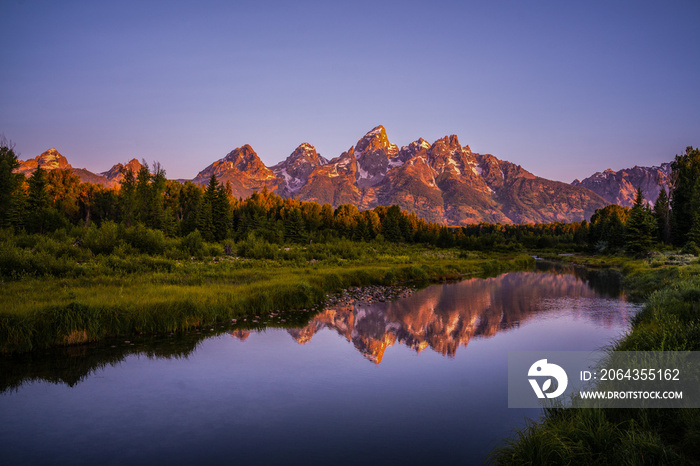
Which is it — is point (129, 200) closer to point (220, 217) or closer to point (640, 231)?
point (220, 217)

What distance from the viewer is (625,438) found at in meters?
6.59

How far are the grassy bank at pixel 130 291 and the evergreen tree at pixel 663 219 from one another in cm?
5837

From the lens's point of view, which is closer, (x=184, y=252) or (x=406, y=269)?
(x=184, y=252)

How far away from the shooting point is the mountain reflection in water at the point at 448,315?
57.2ft

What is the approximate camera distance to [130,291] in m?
18.4

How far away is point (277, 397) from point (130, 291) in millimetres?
11252

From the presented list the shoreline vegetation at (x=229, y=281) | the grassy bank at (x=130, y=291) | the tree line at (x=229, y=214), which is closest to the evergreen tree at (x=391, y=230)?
the tree line at (x=229, y=214)

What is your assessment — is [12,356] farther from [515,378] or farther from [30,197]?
[30,197]

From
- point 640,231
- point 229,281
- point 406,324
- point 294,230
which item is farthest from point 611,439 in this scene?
point 294,230

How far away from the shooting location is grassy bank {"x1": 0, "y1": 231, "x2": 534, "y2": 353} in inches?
536

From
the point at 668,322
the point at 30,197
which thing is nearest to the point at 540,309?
the point at 668,322

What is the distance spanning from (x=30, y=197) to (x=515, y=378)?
7003cm

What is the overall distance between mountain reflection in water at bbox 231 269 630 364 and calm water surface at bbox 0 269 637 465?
0.19 m

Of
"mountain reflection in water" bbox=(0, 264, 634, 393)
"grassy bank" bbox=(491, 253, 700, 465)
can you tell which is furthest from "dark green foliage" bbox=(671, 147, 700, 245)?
"grassy bank" bbox=(491, 253, 700, 465)
